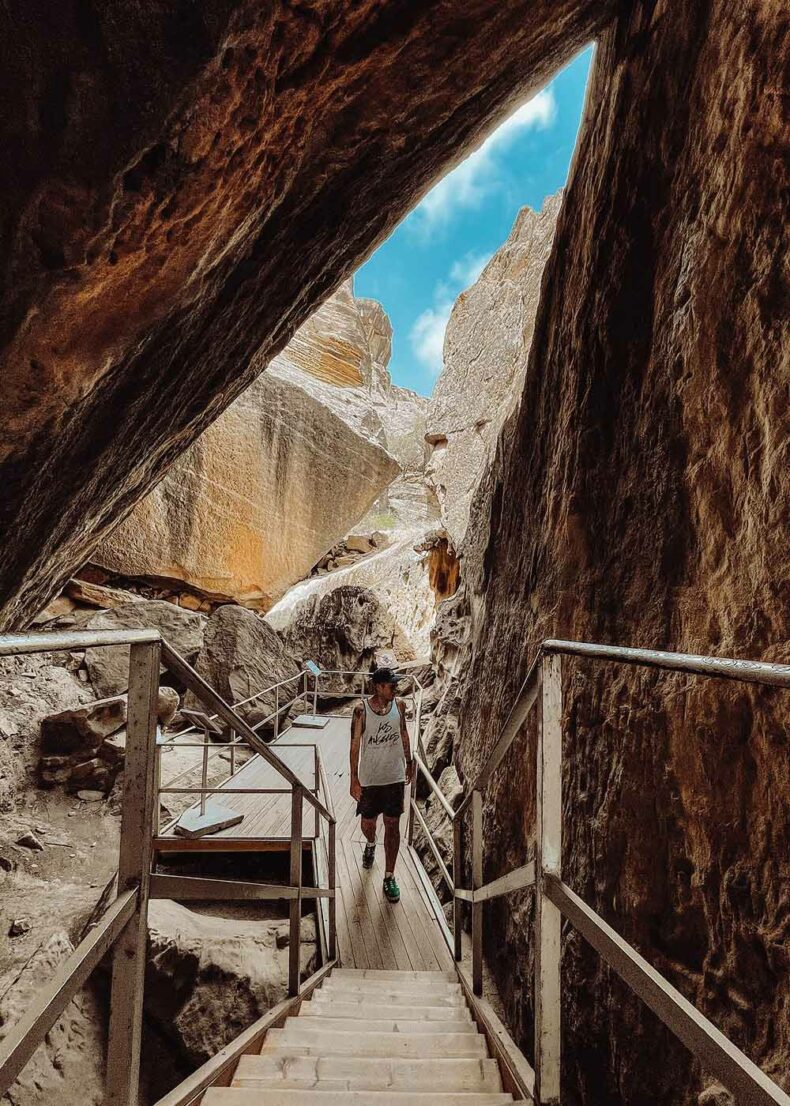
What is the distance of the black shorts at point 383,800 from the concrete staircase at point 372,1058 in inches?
48.8

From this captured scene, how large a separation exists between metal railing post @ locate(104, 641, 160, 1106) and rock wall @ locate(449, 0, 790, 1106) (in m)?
1.77

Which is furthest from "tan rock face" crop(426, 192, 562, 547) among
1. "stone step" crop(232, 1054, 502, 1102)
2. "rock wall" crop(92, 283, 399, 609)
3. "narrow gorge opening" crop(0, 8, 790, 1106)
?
"stone step" crop(232, 1054, 502, 1102)

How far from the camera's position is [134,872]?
1.26 m

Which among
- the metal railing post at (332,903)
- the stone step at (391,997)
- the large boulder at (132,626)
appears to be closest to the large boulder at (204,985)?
the metal railing post at (332,903)

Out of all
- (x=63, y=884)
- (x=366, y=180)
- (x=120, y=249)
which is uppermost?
(x=366, y=180)

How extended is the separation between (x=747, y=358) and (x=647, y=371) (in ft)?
2.71

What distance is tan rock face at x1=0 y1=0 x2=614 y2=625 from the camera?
241cm

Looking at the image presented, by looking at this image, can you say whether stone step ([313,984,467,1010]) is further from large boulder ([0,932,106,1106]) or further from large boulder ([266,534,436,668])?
large boulder ([266,534,436,668])

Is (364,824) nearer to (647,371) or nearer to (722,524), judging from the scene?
(722,524)

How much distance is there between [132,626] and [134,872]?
10.3 meters

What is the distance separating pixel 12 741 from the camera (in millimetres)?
7453

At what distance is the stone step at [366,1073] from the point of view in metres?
2.11

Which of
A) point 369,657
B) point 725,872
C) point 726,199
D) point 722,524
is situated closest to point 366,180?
point 726,199

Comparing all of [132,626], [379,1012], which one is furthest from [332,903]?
[132,626]
